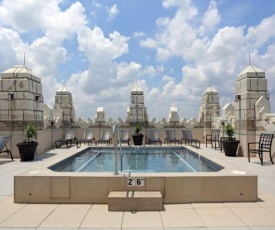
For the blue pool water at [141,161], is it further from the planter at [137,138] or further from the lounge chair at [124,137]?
the lounge chair at [124,137]

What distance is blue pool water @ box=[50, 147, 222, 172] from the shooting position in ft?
25.3

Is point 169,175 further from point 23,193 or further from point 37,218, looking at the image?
point 23,193

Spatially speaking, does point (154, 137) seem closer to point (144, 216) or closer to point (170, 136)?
point (170, 136)

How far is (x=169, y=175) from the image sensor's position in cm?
492

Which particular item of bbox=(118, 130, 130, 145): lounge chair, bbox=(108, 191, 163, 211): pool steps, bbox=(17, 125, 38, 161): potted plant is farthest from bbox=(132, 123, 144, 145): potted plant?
bbox=(108, 191, 163, 211): pool steps

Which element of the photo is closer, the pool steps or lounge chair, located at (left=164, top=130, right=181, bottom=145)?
the pool steps

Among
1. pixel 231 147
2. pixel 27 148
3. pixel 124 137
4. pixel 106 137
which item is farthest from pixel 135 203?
pixel 106 137

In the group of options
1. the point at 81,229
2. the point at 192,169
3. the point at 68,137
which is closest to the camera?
the point at 81,229

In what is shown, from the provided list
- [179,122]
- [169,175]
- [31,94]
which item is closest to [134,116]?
[179,122]

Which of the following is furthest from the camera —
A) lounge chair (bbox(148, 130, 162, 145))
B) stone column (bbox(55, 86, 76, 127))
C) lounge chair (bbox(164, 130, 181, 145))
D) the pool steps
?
stone column (bbox(55, 86, 76, 127))

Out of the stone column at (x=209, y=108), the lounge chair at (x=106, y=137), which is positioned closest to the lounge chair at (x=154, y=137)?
the lounge chair at (x=106, y=137)

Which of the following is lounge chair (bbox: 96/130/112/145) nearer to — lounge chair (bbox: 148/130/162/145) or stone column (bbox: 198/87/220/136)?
lounge chair (bbox: 148/130/162/145)

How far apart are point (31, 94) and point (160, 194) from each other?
8.16 m

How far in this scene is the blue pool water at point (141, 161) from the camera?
7.73 metres
